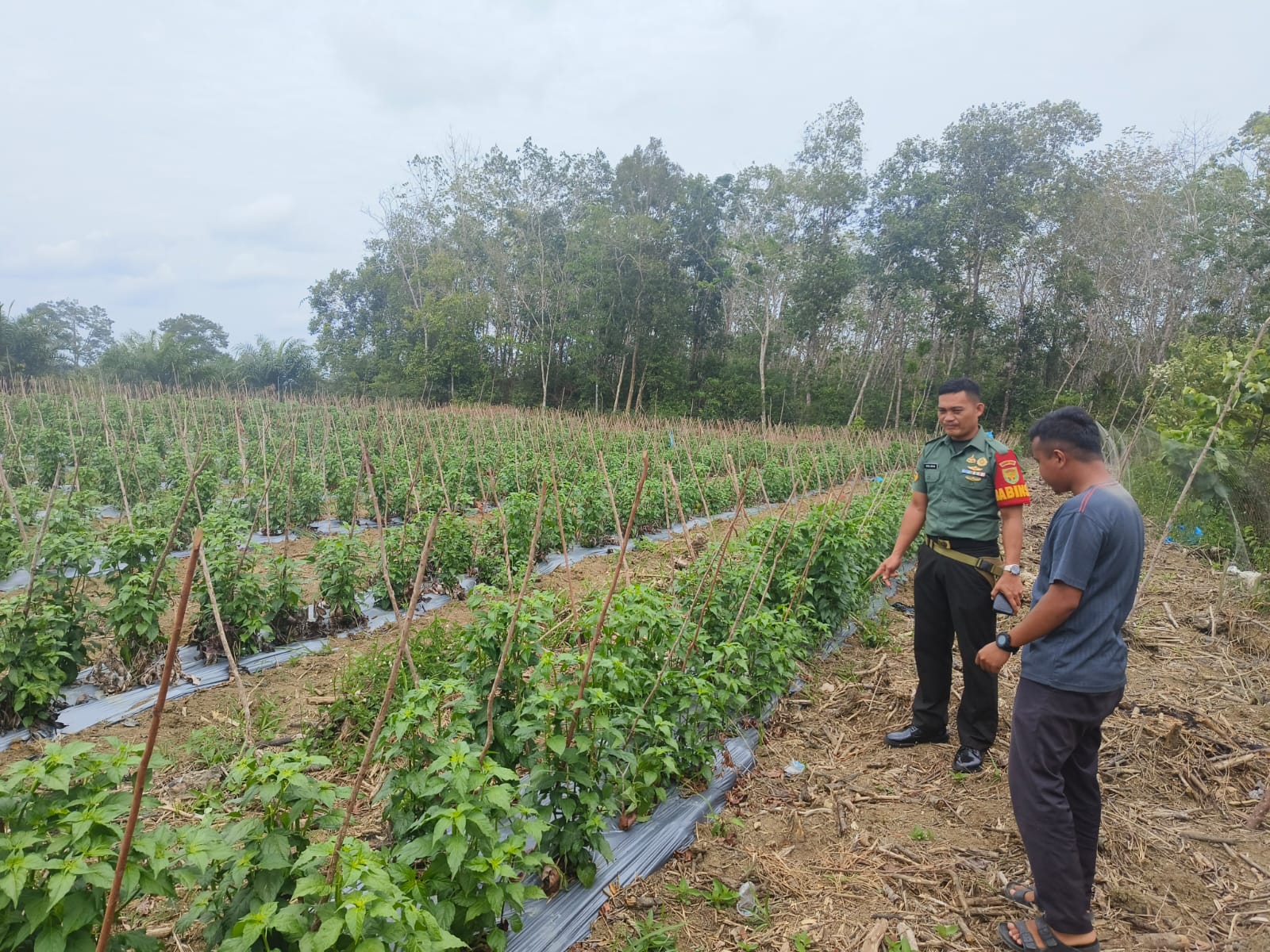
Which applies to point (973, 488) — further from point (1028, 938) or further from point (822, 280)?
point (822, 280)

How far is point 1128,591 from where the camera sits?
210 centimetres

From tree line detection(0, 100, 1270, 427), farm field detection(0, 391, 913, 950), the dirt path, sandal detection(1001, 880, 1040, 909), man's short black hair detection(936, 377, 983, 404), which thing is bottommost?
the dirt path

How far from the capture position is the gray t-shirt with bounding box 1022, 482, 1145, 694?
2057 mm

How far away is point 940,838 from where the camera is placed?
2842mm

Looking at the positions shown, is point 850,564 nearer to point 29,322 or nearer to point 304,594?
point 304,594

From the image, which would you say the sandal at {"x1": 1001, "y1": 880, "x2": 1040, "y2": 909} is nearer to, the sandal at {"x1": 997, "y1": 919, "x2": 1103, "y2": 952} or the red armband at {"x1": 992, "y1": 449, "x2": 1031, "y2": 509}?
the sandal at {"x1": 997, "y1": 919, "x2": 1103, "y2": 952}

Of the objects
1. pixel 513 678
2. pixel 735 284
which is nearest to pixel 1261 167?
pixel 735 284

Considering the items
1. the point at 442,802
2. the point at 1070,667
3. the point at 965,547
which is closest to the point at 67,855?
the point at 442,802

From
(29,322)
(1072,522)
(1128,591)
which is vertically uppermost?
(29,322)

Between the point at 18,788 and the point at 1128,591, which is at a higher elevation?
the point at 1128,591

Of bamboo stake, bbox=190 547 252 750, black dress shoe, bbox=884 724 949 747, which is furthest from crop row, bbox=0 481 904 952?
black dress shoe, bbox=884 724 949 747

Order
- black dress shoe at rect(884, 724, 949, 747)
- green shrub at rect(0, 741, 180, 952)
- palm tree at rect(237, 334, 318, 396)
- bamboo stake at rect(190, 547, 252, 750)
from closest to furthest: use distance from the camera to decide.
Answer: green shrub at rect(0, 741, 180, 952) < bamboo stake at rect(190, 547, 252, 750) < black dress shoe at rect(884, 724, 949, 747) < palm tree at rect(237, 334, 318, 396)

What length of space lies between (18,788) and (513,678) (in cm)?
147

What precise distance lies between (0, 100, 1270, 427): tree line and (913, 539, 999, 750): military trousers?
19.4m
